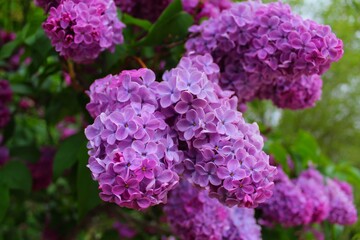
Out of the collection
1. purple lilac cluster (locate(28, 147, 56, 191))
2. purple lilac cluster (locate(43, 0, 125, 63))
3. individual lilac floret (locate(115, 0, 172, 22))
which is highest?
purple lilac cluster (locate(43, 0, 125, 63))

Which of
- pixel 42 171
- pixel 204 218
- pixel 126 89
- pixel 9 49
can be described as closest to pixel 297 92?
pixel 204 218

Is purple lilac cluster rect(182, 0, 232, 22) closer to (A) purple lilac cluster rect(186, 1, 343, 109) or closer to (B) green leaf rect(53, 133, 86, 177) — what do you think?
(A) purple lilac cluster rect(186, 1, 343, 109)

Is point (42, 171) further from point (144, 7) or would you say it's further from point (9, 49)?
point (144, 7)

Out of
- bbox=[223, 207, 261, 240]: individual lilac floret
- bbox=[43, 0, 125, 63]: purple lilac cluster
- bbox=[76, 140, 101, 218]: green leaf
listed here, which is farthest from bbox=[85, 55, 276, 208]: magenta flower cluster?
bbox=[223, 207, 261, 240]: individual lilac floret

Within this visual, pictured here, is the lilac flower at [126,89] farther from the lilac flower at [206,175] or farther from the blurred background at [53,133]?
the blurred background at [53,133]

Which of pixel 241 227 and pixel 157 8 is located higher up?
pixel 157 8

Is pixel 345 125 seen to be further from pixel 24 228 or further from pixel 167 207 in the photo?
pixel 167 207

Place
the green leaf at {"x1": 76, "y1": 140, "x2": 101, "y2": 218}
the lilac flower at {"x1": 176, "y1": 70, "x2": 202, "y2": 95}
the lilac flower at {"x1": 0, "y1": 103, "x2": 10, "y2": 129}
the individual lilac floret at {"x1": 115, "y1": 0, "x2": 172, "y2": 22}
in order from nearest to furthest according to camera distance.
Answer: the lilac flower at {"x1": 176, "y1": 70, "x2": 202, "y2": 95} < the green leaf at {"x1": 76, "y1": 140, "x2": 101, "y2": 218} < the individual lilac floret at {"x1": 115, "y1": 0, "x2": 172, "y2": 22} < the lilac flower at {"x1": 0, "y1": 103, "x2": 10, "y2": 129}

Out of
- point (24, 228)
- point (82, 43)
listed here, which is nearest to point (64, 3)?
point (82, 43)
